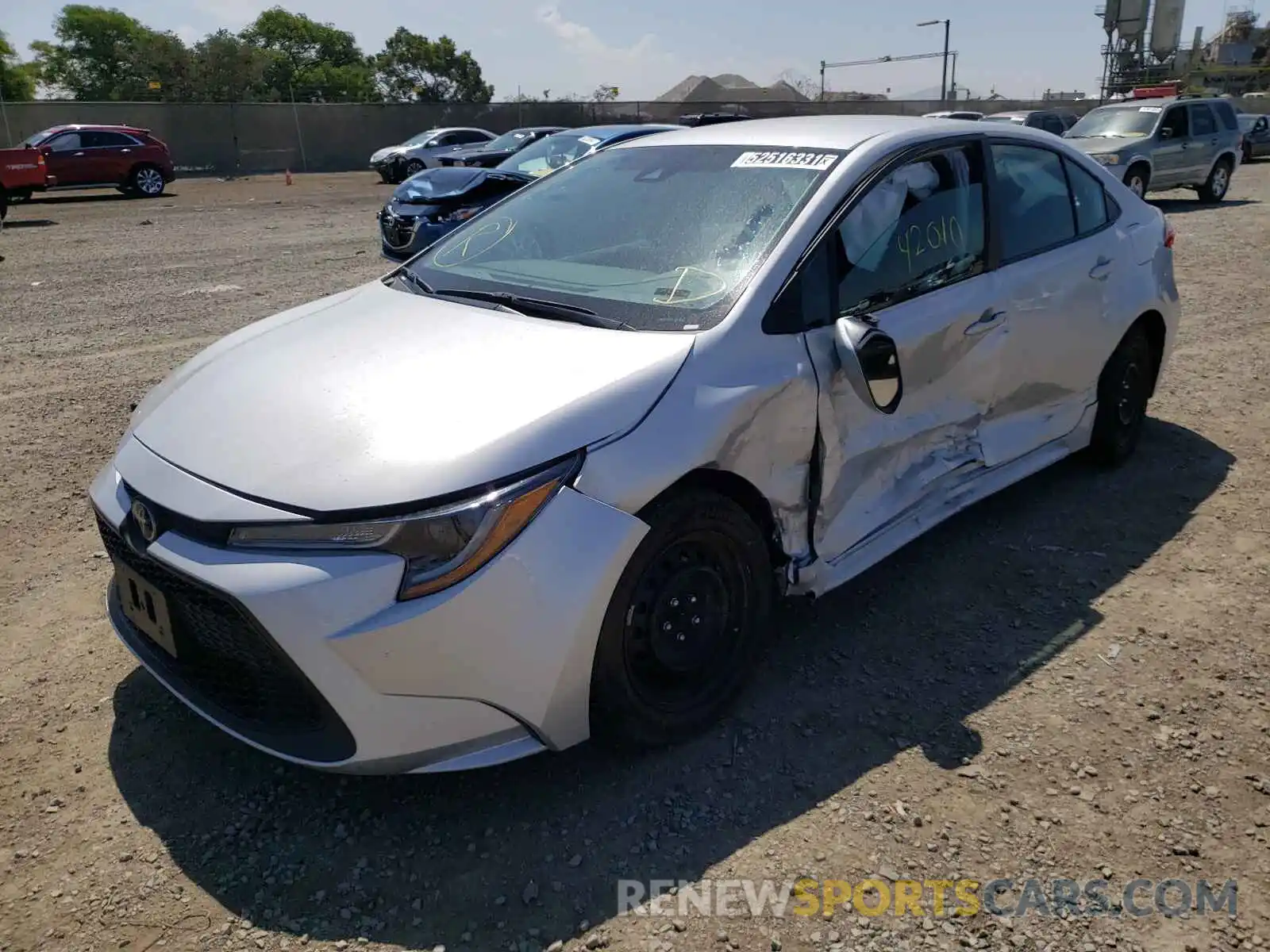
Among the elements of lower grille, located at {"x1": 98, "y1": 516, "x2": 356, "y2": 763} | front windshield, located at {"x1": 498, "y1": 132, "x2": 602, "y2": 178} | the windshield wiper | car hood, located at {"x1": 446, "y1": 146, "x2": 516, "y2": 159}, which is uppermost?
front windshield, located at {"x1": 498, "y1": 132, "x2": 602, "y2": 178}

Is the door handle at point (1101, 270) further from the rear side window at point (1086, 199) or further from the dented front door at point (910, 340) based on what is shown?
the dented front door at point (910, 340)

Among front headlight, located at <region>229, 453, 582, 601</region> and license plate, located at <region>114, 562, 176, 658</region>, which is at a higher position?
front headlight, located at <region>229, 453, 582, 601</region>

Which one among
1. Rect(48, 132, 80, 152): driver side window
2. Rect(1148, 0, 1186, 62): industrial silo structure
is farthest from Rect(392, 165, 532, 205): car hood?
Rect(1148, 0, 1186, 62): industrial silo structure

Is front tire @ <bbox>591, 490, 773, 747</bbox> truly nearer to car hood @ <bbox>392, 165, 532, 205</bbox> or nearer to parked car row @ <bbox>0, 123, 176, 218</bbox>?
car hood @ <bbox>392, 165, 532, 205</bbox>

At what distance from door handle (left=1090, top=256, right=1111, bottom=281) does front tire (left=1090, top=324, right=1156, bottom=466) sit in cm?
36

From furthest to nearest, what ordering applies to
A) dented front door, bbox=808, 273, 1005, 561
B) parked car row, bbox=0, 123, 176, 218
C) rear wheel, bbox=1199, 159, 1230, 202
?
parked car row, bbox=0, 123, 176, 218, rear wheel, bbox=1199, 159, 1230, 202, dented front door, bbox=808, 273, 1005, 561

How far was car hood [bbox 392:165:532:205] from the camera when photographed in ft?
31.0

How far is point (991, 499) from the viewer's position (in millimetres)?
4555

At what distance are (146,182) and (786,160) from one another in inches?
897

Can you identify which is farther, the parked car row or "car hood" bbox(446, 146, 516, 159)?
"car hood" bbox(446, 146, 516, 159)

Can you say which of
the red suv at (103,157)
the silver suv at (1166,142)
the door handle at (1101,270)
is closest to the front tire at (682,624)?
the door handle at (1101,270)

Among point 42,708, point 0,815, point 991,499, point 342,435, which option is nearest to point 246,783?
point 0,815

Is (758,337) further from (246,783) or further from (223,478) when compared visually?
(246,783)

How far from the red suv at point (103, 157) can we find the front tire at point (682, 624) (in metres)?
22.7
